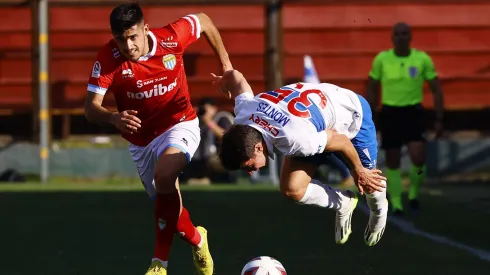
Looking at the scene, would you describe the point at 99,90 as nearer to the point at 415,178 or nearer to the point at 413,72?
the point at 413,72

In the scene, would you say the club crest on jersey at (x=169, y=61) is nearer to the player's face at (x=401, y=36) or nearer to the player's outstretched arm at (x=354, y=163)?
the player's outstretched arm at (x=354, y=163)

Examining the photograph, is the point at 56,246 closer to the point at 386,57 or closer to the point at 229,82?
the point at 229,82

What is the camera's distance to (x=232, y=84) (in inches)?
314

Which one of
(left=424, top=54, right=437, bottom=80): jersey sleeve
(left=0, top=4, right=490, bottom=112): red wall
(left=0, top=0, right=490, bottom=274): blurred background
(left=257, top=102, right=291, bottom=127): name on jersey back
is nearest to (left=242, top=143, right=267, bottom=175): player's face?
(left=257, top=102, right=291, bottom=127): name on jersey back

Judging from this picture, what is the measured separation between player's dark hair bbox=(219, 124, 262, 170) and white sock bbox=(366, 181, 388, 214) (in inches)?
69.9

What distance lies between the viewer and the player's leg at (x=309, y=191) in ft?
27.2

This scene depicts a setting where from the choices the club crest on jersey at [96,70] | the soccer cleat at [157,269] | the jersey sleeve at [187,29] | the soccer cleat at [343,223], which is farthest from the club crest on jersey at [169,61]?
the soccer cleat at [343,223]

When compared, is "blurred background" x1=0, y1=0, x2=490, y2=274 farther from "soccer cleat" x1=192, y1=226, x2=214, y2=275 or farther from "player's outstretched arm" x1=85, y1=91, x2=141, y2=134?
"player's outstretched arm" x1=85, y1=91, x2=141, y2=134

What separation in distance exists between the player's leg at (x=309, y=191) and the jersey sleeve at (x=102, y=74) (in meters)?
1.44

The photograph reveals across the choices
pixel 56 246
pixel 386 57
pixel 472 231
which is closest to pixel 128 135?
pixel 56 246

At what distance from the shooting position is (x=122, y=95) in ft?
27.7

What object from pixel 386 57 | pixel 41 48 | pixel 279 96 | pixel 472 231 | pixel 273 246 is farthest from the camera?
pixel 41 48

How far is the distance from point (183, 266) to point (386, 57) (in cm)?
539

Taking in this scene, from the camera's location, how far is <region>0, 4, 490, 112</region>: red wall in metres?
20.1
